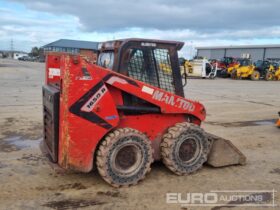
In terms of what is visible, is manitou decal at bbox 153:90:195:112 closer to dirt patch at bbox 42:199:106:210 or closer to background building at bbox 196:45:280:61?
dirt patch at bbox 42:199:106:210

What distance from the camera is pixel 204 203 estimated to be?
466 centimetres

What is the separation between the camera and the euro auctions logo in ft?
15.3

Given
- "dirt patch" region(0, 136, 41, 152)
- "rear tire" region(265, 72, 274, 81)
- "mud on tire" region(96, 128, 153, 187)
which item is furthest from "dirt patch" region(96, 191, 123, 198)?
"rear tire" region(265, 72, 274, 81)

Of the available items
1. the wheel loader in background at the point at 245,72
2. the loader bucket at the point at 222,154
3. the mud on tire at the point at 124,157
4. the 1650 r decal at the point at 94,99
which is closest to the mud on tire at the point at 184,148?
the loader bucket at the point at 222,154

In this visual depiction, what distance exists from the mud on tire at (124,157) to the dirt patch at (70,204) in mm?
471

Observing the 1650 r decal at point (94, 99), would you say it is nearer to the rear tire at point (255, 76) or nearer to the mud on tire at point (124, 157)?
the mud on tire at point (124, 157)

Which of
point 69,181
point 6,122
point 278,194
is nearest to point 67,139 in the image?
point 69,181

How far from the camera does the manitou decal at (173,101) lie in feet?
17.3

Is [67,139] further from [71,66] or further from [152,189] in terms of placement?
[152,189]

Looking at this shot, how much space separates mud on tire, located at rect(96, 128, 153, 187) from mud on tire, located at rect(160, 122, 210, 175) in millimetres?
360

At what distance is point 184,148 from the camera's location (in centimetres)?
555

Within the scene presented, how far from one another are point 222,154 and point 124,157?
1.82 meters

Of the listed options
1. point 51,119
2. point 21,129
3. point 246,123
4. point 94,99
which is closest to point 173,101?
point 94,99

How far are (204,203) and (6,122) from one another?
6.23 metres
